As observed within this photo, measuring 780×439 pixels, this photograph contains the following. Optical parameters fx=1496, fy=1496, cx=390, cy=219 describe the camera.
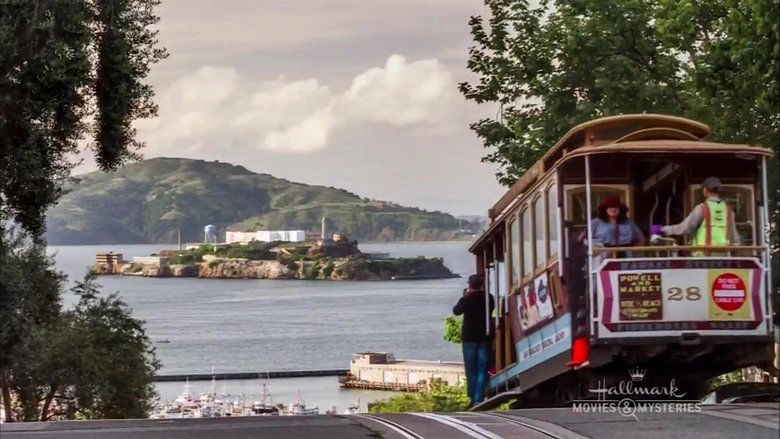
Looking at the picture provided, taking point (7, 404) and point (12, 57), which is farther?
point (7, 404)

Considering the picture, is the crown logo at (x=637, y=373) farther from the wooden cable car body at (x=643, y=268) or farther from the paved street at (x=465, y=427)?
the paved street at (x=465, y=427)

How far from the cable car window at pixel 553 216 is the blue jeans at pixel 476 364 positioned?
361 cm

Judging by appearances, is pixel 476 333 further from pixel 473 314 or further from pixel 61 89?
pixel 61 89

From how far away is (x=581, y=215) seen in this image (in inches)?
712

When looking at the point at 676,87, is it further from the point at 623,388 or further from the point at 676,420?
the point at 676,420

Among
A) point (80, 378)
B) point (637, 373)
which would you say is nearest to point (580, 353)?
point (637, 373)

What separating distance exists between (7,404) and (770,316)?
136 feet

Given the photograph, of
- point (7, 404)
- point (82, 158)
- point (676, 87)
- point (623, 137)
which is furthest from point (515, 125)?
point (7, 404)

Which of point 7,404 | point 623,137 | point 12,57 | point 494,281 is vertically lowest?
point 7,404

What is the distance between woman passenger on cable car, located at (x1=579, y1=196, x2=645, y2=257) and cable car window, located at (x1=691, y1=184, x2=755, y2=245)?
0.85m

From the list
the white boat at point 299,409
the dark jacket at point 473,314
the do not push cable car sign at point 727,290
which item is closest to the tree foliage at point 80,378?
the dark jacket at point 473,314

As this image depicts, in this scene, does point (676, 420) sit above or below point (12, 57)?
below

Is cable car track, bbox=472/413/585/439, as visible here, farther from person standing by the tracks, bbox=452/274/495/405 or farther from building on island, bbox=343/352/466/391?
building on island, bbox=343/352/466/391

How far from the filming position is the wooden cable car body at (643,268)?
17.3 m
